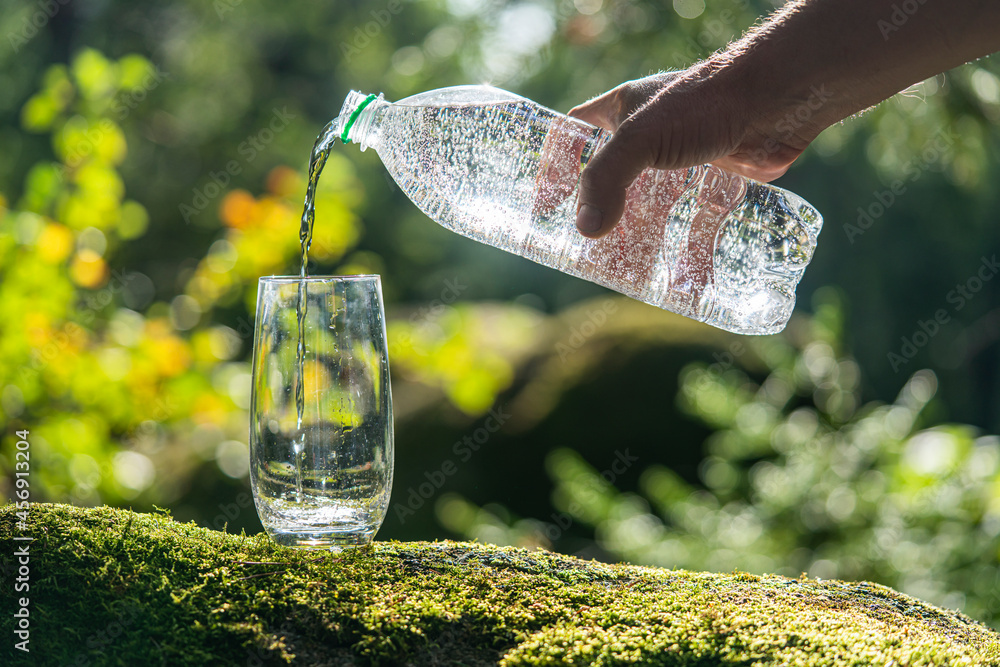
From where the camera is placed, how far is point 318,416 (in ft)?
5.18

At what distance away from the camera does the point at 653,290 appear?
2.22m

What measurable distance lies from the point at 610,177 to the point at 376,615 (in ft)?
3.04

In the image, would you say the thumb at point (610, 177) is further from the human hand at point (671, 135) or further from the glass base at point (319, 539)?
the glass base at point (319, 539)

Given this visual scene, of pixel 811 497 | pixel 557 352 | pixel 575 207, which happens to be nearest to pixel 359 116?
pixel 575 207

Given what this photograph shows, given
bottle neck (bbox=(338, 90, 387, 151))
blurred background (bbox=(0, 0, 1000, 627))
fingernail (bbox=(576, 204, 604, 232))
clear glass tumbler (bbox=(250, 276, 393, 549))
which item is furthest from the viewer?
blurred background (bbox=(0, 0, 1000, 627))

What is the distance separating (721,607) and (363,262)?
2725 millimetres

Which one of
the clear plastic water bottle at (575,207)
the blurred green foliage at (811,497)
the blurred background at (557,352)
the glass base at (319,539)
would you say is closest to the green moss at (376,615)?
the glass base at (319,539)

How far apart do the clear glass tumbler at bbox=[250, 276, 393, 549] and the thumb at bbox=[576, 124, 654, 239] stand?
480mm

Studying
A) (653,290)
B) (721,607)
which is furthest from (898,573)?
(721,607)

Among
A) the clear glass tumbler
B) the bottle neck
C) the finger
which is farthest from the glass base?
the finger

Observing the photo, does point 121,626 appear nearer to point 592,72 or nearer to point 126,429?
point 126,429

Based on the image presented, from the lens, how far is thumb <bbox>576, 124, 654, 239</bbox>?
1.61 metres

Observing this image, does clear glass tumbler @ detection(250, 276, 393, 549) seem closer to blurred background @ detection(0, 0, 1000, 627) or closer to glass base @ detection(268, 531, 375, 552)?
glass base @ detection(268, 531, 375, 552)

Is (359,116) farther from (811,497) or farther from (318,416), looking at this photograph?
(811,497)
